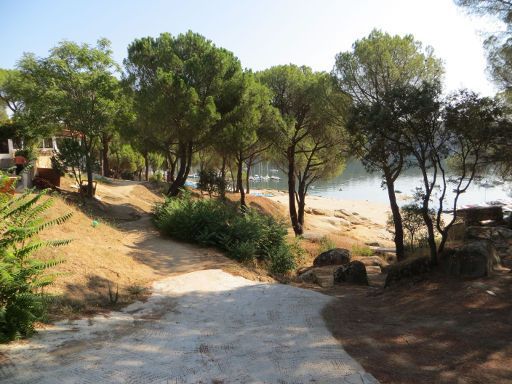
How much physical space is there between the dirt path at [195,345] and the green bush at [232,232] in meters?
4.76

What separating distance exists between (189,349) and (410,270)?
6780 millimetres

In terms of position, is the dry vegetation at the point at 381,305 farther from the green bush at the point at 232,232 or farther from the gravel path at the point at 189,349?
the green bush at the point at 232,232

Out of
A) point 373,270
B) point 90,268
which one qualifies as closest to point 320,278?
point 373,270

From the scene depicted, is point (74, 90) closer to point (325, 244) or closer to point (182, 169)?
point (182, 169)

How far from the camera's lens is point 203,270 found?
34.6ft

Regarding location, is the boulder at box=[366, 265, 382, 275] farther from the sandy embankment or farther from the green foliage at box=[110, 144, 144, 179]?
the green foliage at box=[110, 144, 144, 179]

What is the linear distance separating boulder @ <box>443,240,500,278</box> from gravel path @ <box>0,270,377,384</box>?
3.74 metres

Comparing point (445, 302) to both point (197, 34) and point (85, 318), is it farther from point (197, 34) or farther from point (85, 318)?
point (197, 34)

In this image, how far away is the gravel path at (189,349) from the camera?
401cm

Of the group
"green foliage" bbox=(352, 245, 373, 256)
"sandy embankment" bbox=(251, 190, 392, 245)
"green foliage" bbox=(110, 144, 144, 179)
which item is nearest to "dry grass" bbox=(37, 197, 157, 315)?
"green foliage" bbox=(352, 245, 373, 256)

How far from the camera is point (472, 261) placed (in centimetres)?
879

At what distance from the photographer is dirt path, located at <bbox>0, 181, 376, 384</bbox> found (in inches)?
159

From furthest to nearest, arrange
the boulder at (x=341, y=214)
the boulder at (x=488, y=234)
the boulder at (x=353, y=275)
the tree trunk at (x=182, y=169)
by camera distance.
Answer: the boulder at (x=341, y=214)
the tree trunk at (x=182, y=169)
the boulder at (x=488, y=234)
the boulder at (x=353, y=275)

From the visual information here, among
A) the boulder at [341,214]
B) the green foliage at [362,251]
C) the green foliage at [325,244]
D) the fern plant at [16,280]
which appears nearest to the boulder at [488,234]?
the green foliage at [362,251]
